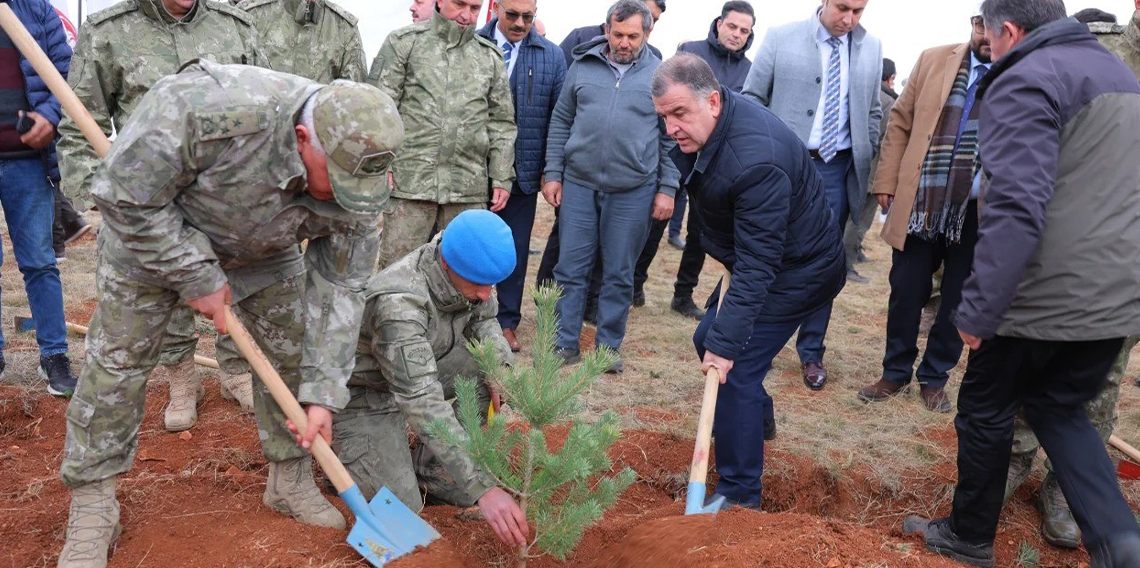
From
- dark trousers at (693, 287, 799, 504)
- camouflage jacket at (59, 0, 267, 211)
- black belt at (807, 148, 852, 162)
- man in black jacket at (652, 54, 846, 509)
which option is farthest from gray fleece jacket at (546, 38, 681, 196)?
camouflage jacket at (59, 0, 267, 211)

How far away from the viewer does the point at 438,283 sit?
3357 millimetres

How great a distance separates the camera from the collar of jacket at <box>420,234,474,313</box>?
132 inches

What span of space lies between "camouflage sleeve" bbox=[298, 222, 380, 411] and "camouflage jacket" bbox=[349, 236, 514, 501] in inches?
7.4

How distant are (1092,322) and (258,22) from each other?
412 cm

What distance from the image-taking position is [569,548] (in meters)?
2.97

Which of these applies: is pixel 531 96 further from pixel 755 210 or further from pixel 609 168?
pixel 755 210

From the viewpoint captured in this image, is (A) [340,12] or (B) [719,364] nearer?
(B) [719,364]

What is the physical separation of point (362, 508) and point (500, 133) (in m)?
2.86

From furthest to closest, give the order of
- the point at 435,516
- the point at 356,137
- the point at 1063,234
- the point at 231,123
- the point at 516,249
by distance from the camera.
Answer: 1. the point at 516,249
2. the point at 435,516
3. the point at 1063,234
4. the point at 231,123
5. the point at 356,137

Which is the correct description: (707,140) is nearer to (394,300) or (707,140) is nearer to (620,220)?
(394,300)

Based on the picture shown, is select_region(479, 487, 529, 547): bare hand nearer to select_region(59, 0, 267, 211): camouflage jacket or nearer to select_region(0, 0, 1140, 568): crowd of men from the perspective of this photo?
select_region(0, 0, 1140, 568): crowd of men

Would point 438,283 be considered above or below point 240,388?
above

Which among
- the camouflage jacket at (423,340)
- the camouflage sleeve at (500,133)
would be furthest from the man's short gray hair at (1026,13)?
the camouflage sleeve at (500,133)

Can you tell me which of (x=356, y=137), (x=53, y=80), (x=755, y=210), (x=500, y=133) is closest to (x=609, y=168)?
(x=500, y=133)
